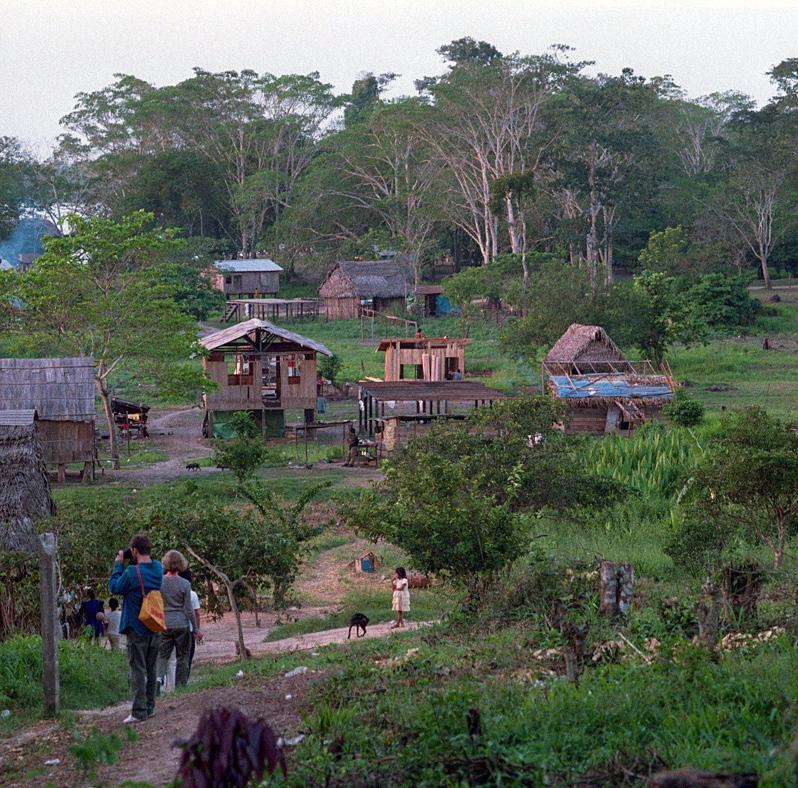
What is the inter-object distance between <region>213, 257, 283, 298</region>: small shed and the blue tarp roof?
1415 inches

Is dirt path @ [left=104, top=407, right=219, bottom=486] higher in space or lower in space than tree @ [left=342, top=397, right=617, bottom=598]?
lower

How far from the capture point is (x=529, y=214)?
6438 cm

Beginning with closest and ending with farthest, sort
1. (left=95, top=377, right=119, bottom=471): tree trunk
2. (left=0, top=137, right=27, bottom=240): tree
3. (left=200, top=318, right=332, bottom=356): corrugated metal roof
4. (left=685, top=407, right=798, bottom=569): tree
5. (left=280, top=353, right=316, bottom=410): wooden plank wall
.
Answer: (left=685, top=407, right=798, bottom=569): tree, (left=95, top=377, right=119, bottom=471): tree trunk, (left=200, top=318, right=332, bottom=356): corrugated metal roof, (left=280, top=353, right=316, bottom=410): wooden plank wall, (left=0, top=137, right=27, bottom=240): tree

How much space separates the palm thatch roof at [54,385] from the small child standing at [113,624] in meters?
14.6

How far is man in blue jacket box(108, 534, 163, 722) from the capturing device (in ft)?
26.9

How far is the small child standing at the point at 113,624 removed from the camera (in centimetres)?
1259

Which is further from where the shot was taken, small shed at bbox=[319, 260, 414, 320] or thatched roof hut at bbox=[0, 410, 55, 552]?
small shed at bbox=[319, 260, 414, 320]

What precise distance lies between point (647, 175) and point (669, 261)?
25.6 feet

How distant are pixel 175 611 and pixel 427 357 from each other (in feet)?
97.7

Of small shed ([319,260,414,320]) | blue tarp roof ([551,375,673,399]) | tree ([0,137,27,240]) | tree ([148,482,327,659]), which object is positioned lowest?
tree ([148,482,327,659])

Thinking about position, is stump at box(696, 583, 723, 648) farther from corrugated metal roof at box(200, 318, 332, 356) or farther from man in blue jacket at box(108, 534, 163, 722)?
corrugated metal roof at box(200, 318, 332, 356)

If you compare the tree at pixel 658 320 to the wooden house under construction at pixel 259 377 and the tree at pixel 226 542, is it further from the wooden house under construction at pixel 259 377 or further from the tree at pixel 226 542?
the tree at pixel 226 542

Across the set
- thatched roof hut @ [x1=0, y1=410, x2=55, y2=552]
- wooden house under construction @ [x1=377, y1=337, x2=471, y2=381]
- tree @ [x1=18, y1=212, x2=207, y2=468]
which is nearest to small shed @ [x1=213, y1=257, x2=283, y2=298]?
wooden house under construction @ [x1=377, y1=337, x2=471, y2=381]

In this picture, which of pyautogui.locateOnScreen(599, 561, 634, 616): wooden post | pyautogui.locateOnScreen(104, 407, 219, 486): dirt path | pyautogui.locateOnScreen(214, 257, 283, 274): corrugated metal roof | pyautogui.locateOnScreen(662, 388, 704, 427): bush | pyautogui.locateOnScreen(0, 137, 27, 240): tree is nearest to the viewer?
pyautogui.locateOnScreen(599, 561, 634, 616): wooden post
